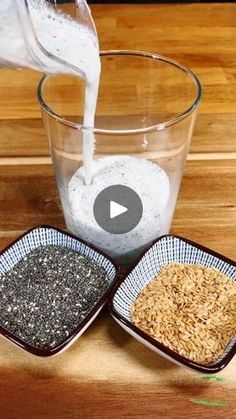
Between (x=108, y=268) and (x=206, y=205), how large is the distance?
244 millimetres

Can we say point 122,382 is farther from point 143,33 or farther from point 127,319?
point 143,33

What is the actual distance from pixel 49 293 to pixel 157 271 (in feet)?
0.49

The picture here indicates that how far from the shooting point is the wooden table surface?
0.68 m

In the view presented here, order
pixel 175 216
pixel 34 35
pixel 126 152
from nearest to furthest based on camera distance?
pixel 34 35 → pixel 126 152 → pixel 175 216

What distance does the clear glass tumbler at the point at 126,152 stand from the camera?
2.44 ft

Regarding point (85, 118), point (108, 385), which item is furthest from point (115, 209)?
point (108, 385)

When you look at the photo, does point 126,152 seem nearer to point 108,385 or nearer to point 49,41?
point 49,41

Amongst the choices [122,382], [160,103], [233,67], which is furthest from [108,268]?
[233,67]

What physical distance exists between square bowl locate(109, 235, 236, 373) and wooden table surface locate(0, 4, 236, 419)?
52 millimetres

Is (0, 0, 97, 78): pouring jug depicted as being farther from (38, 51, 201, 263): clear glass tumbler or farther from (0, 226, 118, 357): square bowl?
(0, 226, 118, 357): square bowl

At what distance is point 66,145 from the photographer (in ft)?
2.56

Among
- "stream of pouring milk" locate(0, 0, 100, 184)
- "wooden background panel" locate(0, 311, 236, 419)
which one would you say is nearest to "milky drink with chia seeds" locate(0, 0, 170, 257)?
"stream of pouring milk" locate(0, 0, 100, 184)

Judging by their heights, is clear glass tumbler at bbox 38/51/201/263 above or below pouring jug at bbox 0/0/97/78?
below

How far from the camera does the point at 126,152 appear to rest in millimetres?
769
